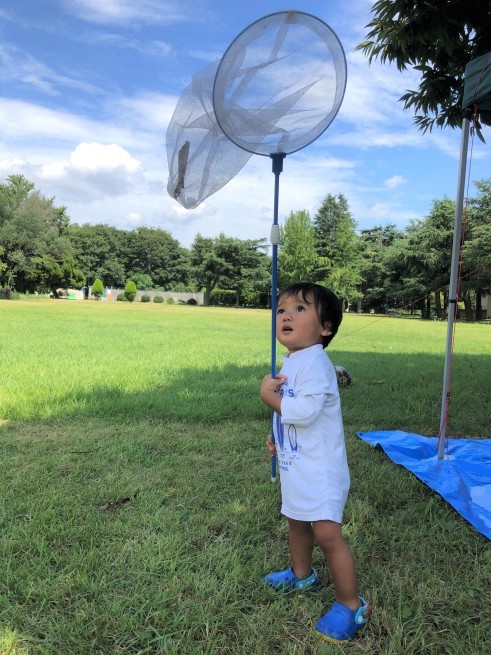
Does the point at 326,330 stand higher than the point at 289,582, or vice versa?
the point at 326,330

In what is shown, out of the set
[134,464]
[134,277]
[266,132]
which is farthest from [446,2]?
[134,277]

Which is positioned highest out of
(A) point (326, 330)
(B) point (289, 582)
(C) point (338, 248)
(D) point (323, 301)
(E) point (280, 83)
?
(C) point (338, 248)

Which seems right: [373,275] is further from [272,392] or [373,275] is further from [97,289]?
[272,392]

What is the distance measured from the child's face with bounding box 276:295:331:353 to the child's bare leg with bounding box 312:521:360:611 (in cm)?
68

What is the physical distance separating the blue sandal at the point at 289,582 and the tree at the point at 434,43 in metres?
4.08

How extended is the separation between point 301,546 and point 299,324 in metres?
0.93

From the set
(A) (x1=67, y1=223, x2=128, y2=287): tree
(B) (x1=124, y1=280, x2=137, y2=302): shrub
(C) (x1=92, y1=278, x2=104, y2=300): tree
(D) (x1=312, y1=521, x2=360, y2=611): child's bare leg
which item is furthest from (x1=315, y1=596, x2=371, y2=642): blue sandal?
(A) (x1=67, y1=223, x2=128, y2=287): tree

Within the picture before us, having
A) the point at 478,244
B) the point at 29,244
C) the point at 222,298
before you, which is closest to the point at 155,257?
the point at 222,298

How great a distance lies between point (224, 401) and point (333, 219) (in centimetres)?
4673

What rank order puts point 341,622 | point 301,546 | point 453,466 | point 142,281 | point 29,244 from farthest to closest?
point 142,281
point 29,244
point 453,466
point 301,546
point 341,622

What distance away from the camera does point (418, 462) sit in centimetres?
342

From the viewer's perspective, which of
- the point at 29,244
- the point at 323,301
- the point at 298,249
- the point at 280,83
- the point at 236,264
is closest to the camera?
the point at 323,301

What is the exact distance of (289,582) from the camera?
2.01 metres

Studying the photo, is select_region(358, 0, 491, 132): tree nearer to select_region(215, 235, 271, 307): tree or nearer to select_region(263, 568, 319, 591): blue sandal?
select_region(263, 568, 319, 591): blue sandal
